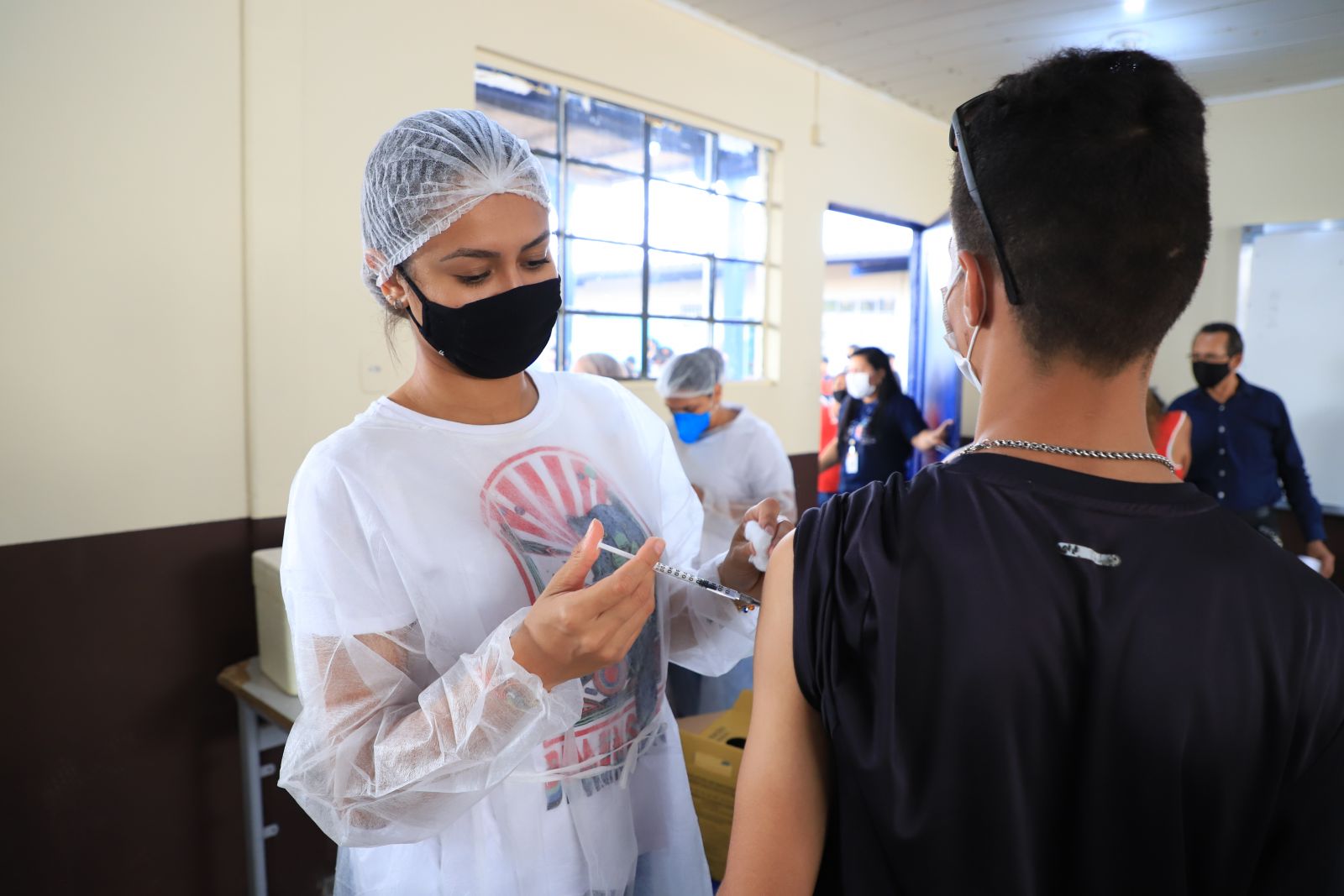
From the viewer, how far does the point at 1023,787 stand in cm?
62

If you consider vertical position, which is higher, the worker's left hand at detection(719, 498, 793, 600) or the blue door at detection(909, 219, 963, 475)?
the blue door at detection(909, 219, 963, 475)

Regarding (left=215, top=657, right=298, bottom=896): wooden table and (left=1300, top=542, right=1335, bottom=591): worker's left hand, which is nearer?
(left=215, top=657, right=298, bottom=896): wooden table

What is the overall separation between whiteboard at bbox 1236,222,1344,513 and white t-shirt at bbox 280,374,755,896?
4.65m

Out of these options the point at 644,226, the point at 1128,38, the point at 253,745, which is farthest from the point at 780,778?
the point at 1128,38

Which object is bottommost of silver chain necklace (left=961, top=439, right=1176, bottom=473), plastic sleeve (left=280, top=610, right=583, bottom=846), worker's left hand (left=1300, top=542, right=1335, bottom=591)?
worker's left hand (left=1300, top=542, right=1335, bottom=591)

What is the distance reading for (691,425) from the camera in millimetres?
2947

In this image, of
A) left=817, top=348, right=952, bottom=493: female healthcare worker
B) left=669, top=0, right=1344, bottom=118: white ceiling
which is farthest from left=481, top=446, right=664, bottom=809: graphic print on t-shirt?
left=817, top=348, right=952, bottom=493: female healthcare worker

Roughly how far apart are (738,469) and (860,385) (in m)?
1.43

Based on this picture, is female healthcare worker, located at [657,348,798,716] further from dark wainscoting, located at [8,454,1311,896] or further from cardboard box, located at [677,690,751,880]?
dark wainscoting, located at [8,454,1311,896]

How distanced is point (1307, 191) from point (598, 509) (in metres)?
4.96

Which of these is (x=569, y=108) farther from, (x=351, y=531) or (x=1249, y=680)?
(x=1249, y=680)

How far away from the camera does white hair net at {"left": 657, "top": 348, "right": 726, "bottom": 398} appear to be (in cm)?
293

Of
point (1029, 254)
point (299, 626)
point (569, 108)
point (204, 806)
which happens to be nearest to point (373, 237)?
point (299, 626)

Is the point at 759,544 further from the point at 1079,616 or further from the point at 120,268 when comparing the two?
the point at 120,268
